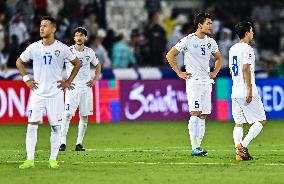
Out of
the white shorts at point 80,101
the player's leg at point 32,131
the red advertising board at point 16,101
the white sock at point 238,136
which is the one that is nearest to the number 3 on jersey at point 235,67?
the white sock at point 238,136

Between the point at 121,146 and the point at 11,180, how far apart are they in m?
6.93

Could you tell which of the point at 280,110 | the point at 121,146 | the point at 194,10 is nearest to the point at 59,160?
the point at 121,146

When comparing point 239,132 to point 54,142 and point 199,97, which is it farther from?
point 54,142

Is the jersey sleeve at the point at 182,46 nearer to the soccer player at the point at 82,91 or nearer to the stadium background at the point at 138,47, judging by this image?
the soccer player at the point at 82,91

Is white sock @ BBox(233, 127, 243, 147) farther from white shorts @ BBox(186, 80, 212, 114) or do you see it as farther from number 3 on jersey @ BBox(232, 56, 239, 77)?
white shorts @ BBox(186, 80, 212, 114)

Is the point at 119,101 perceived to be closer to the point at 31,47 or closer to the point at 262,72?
the point at 262,72

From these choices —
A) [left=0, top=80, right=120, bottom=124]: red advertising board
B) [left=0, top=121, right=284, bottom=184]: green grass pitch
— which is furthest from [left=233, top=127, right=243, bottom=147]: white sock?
[left=0, top=80, right=120, bottom=124]: red advertising board

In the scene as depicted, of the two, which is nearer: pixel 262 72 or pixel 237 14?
pixel 262 72

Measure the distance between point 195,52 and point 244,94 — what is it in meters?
1.54

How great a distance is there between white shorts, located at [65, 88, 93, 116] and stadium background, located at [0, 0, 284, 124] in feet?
24.5

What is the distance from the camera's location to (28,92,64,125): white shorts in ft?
51.8

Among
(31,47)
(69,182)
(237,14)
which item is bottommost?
(69,182)

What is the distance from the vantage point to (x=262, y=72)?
101 feet

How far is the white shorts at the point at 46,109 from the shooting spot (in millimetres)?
15773
